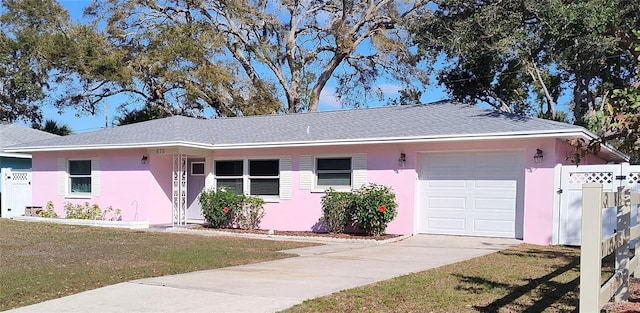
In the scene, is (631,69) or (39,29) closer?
(631,69)

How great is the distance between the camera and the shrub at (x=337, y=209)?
15016 mm

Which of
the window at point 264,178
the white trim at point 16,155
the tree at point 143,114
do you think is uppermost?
the tree at point 143,114

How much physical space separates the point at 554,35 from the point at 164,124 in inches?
515

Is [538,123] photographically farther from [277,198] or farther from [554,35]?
[277,198]

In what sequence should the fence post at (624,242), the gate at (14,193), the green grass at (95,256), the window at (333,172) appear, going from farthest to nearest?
1. the gate at (14,193)
2. the window at (333,172)
3. the green grass at (95,256)
4. the fence post at (624,242)

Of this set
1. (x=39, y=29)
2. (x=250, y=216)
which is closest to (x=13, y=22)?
(x=39, y=29)

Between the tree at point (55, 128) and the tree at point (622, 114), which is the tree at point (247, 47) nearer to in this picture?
the tree at point (55, 128)

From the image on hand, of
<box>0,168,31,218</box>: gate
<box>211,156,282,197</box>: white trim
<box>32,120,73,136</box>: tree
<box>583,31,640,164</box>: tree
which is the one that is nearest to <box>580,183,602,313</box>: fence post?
<box>583,31,640,164</box>: tree

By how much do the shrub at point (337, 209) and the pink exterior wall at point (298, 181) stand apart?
733 millimetres

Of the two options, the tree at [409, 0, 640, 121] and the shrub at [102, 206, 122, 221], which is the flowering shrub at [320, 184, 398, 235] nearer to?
the tree at [409, 0, 640, 121]

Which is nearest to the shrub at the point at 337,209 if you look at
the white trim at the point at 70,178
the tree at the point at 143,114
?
the white trim at the point at 70,178

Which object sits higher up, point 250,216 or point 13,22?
point 13,22

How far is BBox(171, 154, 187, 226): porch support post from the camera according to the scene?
17734mm

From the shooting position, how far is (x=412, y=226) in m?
14.9
